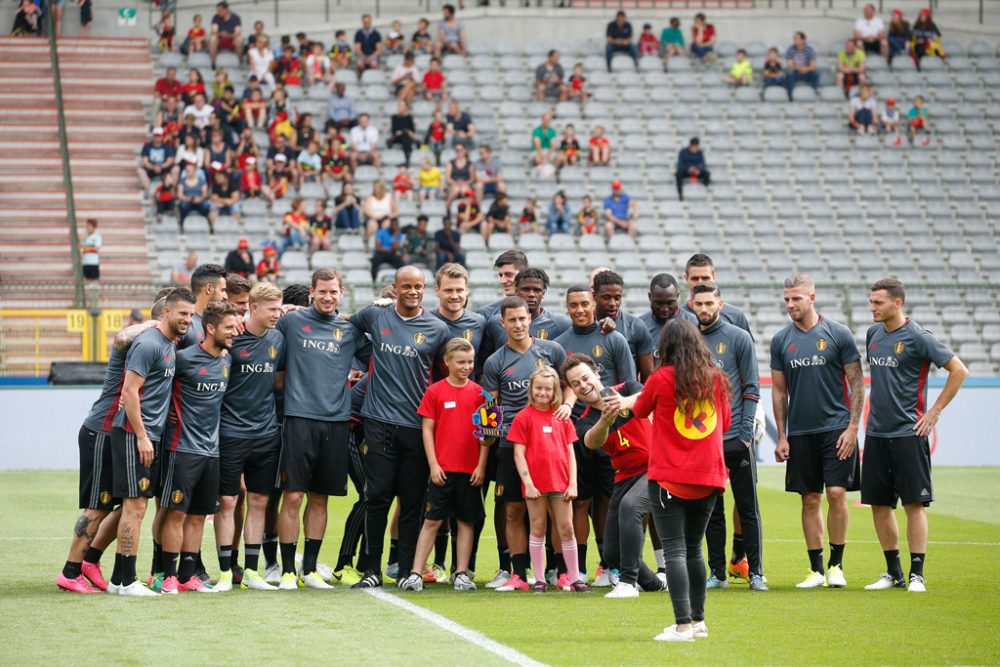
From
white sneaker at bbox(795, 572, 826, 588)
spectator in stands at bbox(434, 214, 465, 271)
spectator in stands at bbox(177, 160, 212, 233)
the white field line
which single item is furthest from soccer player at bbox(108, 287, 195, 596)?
spectator in stands at bbox(177, 160, 212, 233)

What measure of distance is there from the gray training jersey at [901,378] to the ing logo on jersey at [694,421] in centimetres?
298

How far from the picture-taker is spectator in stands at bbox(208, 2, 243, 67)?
3016cm

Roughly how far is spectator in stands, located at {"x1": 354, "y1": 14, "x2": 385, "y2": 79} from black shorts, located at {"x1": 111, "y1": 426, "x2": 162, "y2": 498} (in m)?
22.0

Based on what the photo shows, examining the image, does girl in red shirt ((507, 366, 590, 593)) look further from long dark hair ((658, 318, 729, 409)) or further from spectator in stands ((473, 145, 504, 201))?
spectator in stands ((473, 145, 504, 201))

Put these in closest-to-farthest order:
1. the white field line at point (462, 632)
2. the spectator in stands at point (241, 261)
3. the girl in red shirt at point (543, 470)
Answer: the white field line at point (462, 632) → the girl in red shirt at point (543, 470) → the spectator in stands at point (241, 261)

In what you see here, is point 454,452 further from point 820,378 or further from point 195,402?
point 820,378

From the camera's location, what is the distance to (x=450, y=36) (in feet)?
104

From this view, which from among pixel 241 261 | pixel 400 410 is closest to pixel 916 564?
pixel 400 410

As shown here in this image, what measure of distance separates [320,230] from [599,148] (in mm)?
6981

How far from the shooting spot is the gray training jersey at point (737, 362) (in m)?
10.4

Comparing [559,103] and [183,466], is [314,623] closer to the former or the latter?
[183,466]

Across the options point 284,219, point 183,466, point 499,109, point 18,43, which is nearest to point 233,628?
point 183,466

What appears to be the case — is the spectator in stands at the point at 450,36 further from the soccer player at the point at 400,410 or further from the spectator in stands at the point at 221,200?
the soccer player at the point at 400,410

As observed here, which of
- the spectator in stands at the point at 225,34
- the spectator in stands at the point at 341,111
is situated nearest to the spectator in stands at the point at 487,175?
the spectator in stands at the point at 341,111
